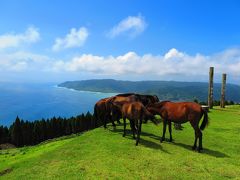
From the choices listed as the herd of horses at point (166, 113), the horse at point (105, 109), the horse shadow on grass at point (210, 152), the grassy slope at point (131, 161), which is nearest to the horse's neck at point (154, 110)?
the herd of horses at point (166, 113)

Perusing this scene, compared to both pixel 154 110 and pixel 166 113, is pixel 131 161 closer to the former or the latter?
pixel 166 113

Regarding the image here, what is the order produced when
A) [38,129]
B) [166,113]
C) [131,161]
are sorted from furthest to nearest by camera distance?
[38,129], [166,113], [131,161]

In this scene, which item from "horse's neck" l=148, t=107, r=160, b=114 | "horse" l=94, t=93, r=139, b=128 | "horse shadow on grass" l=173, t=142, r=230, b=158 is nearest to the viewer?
"horse shadow on grass" l=173, t=142, r=230, b=158

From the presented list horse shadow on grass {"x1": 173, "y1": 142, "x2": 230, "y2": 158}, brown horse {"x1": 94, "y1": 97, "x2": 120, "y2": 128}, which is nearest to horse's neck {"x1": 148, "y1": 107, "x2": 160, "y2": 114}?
horse shadow on grass {"x1": 173, "y1": 142, "x2": 230, "y2": 158}

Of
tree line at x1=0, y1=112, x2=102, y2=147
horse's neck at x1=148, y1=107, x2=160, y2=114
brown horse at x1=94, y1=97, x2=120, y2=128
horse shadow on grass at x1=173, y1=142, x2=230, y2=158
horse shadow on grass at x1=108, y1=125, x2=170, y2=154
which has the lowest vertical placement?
tree line at x1=0, y1=112, x2=102, y2=147

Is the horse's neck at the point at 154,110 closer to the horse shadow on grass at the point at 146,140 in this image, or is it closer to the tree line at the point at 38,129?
the horse shadow on grass at the point at 146,140

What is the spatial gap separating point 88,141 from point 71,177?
5.87m

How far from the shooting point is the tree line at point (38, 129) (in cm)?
7974

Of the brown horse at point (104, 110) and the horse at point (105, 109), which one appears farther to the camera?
the brown horse at point (104, 110)

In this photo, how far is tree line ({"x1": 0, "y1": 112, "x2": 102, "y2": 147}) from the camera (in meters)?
79.7

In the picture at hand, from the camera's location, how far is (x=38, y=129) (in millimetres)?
83375

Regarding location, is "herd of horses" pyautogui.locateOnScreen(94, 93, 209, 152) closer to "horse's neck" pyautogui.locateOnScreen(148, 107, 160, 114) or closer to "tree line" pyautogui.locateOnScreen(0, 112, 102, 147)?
"horse's neck" pyautogui.locateOnScreen(148, 107, 160, 114)

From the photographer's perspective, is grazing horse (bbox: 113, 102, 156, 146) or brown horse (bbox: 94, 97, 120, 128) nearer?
grazing horse (bbox: 113, 102, 156, 146)

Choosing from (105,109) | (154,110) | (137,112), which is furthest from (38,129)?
(137,112)
